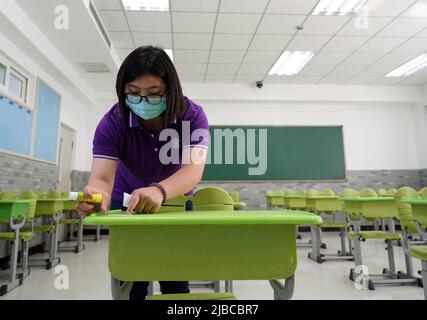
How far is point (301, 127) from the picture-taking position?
712 centimetres

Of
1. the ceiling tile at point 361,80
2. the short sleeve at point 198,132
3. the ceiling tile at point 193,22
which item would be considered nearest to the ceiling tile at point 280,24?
the ceiling tile at point 193,22

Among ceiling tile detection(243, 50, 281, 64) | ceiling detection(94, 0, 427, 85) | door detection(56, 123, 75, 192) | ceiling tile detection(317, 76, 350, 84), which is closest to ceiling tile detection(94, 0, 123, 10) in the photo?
ceiling detection(94, 0, 427, 85)

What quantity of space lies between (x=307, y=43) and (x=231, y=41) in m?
1.33

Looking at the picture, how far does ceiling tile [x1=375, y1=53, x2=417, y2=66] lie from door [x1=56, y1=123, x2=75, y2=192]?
20.9 feet

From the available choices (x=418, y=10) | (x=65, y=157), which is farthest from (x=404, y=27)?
(x=65, y=157)

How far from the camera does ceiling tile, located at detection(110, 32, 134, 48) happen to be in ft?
15.8

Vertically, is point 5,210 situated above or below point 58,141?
below

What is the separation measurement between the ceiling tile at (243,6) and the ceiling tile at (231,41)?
0.65 meters

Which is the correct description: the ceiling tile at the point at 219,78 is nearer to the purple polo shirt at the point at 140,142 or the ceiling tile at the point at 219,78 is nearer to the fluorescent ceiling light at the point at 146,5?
the fluorescent ceiling light at the point at 146,5

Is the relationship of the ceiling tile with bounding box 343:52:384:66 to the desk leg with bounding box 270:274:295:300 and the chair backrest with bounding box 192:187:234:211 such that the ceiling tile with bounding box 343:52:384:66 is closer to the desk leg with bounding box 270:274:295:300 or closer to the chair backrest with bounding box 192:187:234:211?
the chair backrest with bounding box 192:187:234:211

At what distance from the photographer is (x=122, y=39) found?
16.3ft

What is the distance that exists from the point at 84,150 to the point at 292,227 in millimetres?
6821

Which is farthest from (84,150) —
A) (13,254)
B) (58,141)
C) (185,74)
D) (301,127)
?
(301,127)

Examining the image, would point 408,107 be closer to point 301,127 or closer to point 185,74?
point 301,127
